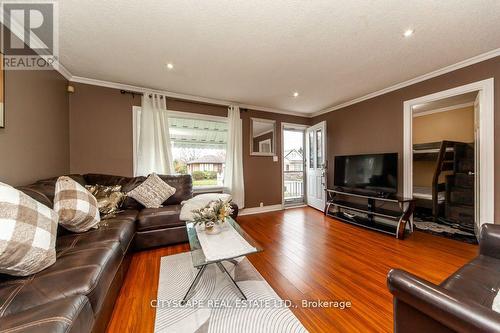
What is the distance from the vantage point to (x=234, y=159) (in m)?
3.96

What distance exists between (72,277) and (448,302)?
1.83 m

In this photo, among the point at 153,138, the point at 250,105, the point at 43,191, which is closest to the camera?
the point at 43,191

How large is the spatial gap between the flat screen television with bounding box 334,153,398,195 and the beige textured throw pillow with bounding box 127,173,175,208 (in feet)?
10.9

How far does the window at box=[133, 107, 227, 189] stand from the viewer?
369 cm

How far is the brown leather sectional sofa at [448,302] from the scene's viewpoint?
2.08 feet

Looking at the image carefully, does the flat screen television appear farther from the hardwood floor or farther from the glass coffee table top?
the glass coffee table top

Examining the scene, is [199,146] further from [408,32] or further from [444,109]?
[444,109]

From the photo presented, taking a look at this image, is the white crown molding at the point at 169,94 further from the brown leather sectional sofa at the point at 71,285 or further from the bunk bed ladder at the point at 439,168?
the bunk bed ladder at the point at 439,168

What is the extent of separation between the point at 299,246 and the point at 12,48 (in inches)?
150

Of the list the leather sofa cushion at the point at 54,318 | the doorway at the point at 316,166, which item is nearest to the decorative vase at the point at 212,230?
the leather sofa cushion at the point at 54,318

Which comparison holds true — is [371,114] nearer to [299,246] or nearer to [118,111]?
[299,246]

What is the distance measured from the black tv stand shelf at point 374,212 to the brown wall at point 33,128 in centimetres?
457

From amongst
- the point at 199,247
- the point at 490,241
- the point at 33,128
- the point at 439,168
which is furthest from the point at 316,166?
the point at 33,128

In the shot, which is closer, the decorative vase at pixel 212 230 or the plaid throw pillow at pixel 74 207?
the plaid throw pillow at pixel 74 207
